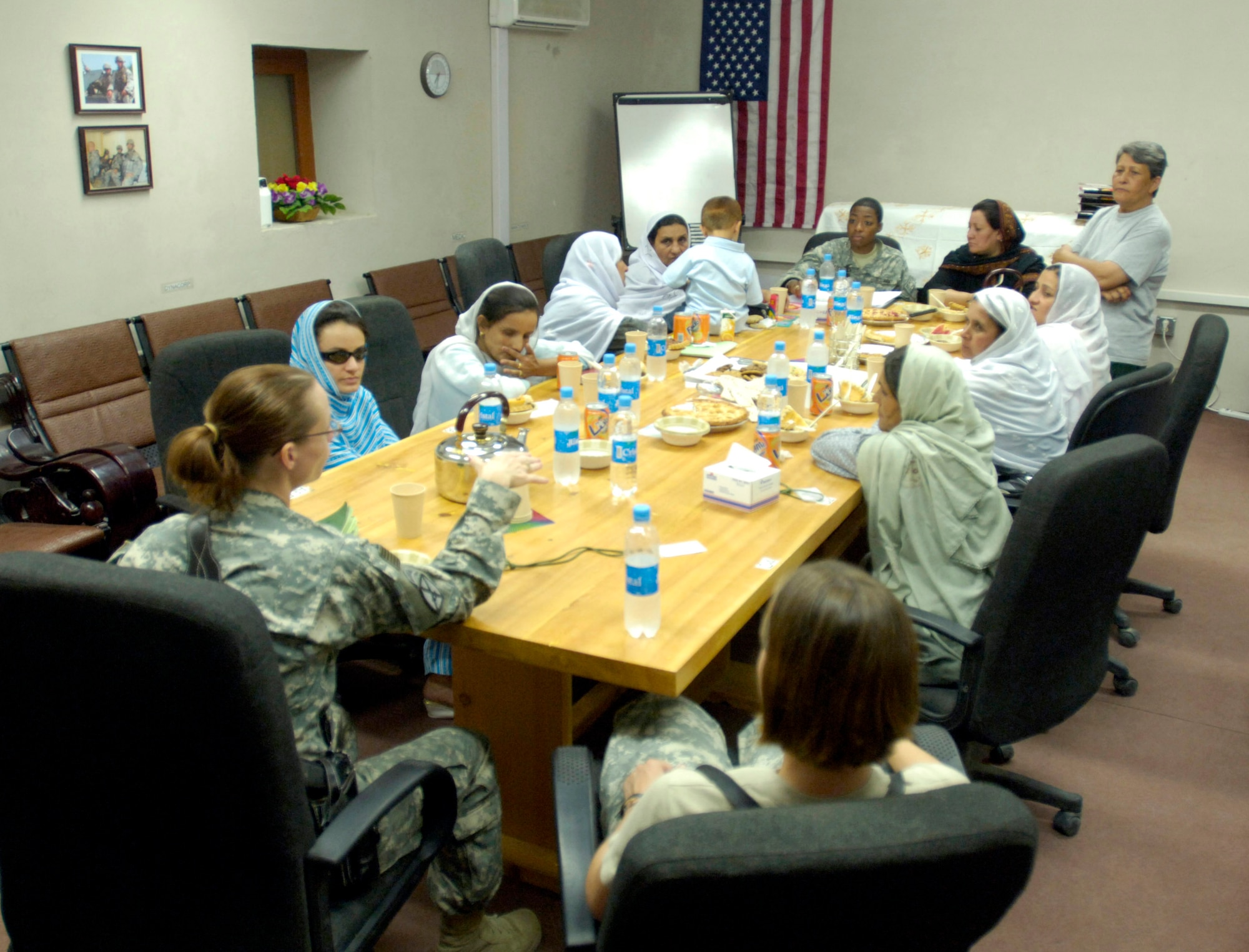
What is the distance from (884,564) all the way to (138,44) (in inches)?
151

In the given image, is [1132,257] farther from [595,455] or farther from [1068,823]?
[595,455]

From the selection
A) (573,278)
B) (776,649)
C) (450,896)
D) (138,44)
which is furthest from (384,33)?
(776,649)

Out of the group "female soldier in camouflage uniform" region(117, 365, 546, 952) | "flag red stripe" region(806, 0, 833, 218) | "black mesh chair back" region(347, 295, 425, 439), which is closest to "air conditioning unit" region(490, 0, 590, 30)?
"flag red stripe" region(806, 0, 833, 218)

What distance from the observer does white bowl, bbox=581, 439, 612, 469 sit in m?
2.74

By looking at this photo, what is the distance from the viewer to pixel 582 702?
2490 millimetres

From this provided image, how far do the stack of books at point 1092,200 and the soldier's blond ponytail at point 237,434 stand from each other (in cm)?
599

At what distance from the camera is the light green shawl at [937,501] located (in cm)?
242

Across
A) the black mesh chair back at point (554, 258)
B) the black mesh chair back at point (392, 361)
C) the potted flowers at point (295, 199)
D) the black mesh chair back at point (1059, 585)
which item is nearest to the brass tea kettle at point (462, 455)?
the black mesh chair back at point (392, 361)

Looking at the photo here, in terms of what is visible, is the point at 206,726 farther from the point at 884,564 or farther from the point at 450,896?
the point at 884,564

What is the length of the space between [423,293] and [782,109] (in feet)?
10.9

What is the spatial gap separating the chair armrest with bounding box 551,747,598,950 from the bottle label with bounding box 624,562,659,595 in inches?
11.9

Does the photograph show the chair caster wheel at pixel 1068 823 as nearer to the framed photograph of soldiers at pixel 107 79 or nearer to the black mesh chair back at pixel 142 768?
the black mesh chair back at pixel 142 768

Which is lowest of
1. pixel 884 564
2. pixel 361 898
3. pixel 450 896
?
pixel 450 896

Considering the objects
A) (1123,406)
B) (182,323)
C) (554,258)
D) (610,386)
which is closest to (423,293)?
(554,258)
